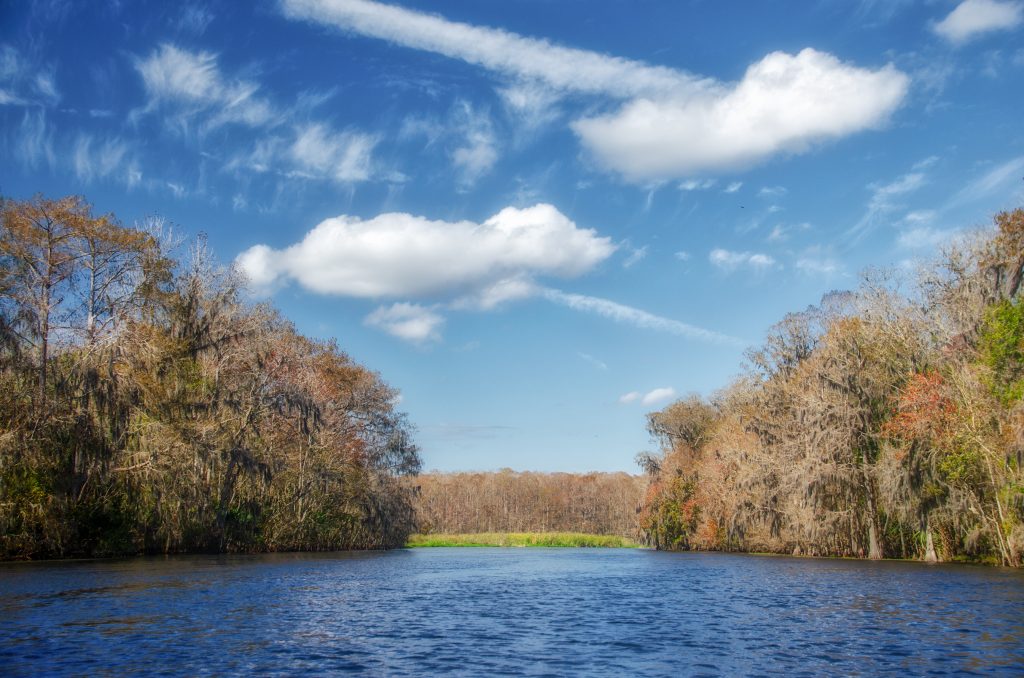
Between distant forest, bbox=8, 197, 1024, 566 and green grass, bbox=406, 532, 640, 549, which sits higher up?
distant forest, bbox=8, 197, 1024, 566

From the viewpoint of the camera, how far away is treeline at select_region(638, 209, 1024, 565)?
104ft

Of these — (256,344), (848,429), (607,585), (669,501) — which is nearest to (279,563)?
(256,344)

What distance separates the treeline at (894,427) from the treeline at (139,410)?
87.3ft

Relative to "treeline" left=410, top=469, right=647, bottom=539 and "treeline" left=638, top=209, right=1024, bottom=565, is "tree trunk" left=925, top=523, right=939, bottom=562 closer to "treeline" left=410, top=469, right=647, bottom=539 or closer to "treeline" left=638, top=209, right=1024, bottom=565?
"treeline" left=638, top=209, right=1024, bottom=565

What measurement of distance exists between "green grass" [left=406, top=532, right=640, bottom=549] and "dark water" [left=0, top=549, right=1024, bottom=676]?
205 feet

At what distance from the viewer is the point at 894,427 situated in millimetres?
36031

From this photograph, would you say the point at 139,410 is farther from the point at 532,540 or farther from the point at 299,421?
the point at 532,540

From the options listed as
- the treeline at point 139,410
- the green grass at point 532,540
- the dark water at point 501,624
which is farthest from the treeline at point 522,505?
the dark water at point 501,624

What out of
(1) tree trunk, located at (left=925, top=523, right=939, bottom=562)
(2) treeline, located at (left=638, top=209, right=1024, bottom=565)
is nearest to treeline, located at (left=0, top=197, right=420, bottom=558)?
(2) treeline, located at (left=638, top=209, right=1024, bottom=565)

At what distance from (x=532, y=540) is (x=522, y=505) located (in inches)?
1564

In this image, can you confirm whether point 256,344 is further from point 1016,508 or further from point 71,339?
point 1016,508

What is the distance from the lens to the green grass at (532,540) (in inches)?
3627

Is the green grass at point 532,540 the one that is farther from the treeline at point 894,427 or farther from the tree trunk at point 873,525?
the tree trunk at point 873,525

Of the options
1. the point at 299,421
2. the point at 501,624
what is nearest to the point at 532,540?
the point at 299,421
